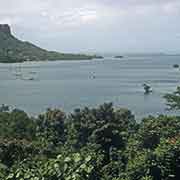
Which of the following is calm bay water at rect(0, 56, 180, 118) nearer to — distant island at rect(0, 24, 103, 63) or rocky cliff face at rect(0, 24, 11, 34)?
distant island at rect(0, 24, 103, 63)

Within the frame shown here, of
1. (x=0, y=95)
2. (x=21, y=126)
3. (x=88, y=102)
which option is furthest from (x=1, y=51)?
(x=21, y=126)

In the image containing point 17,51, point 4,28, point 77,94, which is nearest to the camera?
point 77,94

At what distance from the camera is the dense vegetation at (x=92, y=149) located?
5430mm

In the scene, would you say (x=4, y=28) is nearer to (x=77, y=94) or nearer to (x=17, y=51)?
(x=17, y=51)

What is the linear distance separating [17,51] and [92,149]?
141 metres

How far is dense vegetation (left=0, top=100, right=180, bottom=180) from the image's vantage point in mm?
5430

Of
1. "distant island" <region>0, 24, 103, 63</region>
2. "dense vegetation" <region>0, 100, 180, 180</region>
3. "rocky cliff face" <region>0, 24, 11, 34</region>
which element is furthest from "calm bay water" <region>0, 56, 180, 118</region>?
"rocky cliff face" <region>0, 24, 11, 34</region>

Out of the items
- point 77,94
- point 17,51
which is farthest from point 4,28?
point 77,94

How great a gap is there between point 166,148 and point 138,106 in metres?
46.4

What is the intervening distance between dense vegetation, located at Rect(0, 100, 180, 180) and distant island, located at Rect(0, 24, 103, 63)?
384 ft

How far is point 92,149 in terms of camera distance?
49.3 feet

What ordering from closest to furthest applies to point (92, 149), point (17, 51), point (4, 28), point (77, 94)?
point (92, 149) → point (77, 94) → point (17, 51) → point (4, 28)

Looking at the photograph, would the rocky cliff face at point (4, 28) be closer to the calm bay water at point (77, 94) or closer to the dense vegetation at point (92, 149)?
the calm bay water at point (77, 94)

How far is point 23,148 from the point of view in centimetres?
1424
